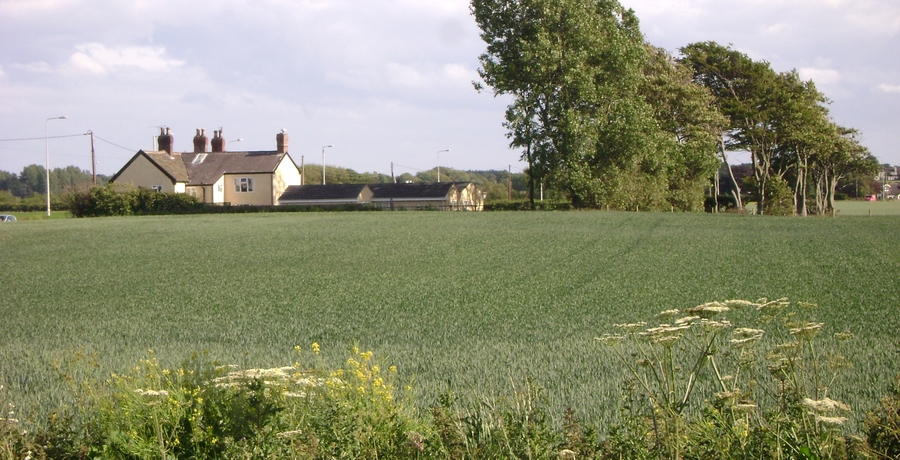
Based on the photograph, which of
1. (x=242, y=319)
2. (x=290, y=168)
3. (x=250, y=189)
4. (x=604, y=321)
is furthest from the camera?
(x=290, y=168)

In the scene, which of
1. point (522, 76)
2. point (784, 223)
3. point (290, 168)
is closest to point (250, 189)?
point (290, 168)

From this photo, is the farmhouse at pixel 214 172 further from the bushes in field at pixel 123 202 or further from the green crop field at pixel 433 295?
the green crop field at pixel 433 295

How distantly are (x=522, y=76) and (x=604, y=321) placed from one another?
33921mm

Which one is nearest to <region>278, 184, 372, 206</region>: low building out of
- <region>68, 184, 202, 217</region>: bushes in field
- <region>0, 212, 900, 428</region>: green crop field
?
<region>68, 184, 202, 217</region>: bushes in field

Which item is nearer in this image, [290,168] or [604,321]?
[604,321]

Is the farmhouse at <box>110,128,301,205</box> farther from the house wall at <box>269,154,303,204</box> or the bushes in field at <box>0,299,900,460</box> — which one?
the bushes in field at <box>0,299,900,460</box>

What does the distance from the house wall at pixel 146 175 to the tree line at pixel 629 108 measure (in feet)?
106

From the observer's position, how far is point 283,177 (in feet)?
226

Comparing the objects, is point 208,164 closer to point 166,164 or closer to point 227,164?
point 227,164

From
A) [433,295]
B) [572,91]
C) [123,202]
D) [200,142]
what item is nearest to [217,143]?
[200,142]

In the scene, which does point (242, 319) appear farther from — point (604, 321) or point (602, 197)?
point (602, 197)

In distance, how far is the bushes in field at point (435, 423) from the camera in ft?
12.1

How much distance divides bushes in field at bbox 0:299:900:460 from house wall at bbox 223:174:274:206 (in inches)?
2506

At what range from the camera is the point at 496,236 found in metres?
26.2
